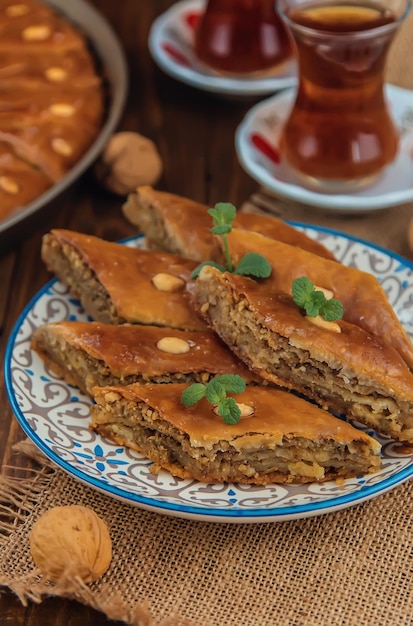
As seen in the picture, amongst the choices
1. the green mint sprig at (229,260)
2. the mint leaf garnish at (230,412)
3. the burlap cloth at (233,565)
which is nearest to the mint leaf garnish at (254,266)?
the green mint sprig at (229,260)

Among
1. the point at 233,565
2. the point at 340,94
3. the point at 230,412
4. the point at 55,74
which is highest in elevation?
the point at 340,94

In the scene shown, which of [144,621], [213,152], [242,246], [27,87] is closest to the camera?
[144,621]

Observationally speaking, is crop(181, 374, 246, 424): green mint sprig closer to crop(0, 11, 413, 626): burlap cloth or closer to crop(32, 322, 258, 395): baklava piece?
crop(32, 322, 258, 395): baklava piece

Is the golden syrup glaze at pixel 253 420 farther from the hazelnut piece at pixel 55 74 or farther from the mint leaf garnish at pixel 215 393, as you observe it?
the hazelnut piece at pixel 55 74

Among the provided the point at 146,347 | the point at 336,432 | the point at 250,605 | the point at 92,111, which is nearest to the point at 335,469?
the point at 336,432

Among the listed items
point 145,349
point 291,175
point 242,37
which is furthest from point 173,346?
point 242,37

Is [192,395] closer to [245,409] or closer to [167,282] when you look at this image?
[245,409]

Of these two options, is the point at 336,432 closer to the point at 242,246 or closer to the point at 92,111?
the point at 242,246
